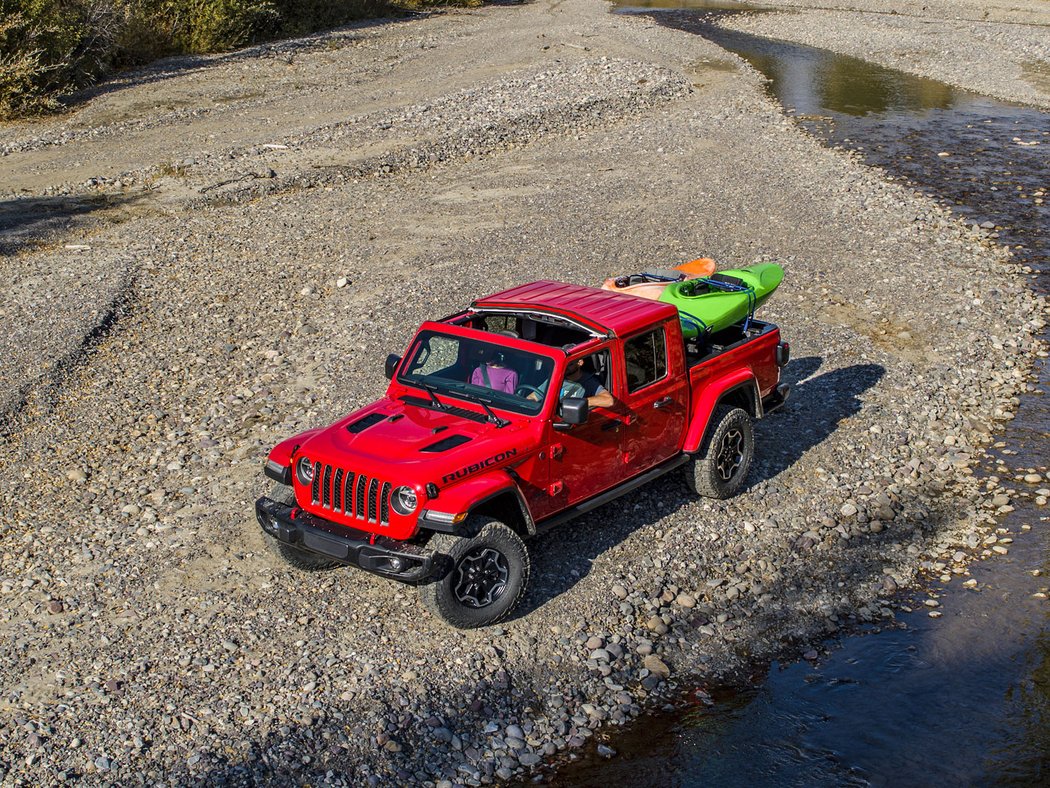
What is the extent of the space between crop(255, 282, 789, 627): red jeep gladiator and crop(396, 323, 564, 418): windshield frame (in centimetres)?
1

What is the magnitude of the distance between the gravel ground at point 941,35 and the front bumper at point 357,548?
29.8 meters

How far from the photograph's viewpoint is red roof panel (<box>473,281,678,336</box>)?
391 inches

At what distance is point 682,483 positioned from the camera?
11.5 m

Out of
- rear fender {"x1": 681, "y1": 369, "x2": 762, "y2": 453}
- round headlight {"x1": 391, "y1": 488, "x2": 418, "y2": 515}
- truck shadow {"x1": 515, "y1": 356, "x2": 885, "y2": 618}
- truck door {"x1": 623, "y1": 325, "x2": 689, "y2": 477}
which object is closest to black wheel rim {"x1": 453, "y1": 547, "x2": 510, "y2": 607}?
truck shadow {"x1": 515, "y1": 356, "x2": 885, "y2": 618}

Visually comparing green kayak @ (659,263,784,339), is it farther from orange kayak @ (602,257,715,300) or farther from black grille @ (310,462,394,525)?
black grille @ (310,462,394,525)

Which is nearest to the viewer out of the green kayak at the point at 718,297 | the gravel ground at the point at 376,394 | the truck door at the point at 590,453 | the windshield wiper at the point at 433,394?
the gravel ground at the point at 376,394

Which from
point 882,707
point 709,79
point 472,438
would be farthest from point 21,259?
point 709,79

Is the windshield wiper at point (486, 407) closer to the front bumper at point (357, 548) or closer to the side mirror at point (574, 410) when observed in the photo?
the side mirror at point (574, 410)

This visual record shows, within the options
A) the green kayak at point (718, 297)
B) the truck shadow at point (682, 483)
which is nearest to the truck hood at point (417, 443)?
the truck shadow at point (682, 483)

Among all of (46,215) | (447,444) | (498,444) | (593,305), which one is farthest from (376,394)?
(46,215)

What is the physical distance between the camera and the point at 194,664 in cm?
855

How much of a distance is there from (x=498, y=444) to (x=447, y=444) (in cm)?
41

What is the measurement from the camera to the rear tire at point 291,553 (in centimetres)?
941

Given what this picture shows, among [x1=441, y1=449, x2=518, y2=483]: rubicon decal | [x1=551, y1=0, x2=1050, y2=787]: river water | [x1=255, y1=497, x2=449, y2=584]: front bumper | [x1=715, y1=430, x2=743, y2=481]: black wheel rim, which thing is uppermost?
[x1=441, y1=449, x2=518, y2=483]: rubicon decal
